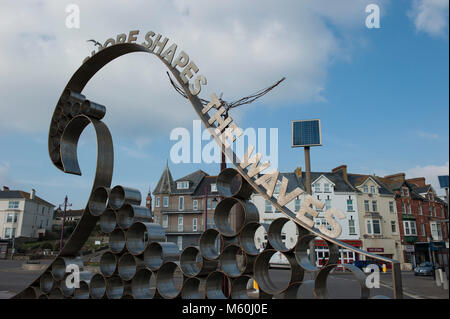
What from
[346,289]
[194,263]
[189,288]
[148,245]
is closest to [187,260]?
[194,263]

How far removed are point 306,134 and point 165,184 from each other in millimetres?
34145

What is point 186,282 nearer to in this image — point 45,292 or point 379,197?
point 45,292

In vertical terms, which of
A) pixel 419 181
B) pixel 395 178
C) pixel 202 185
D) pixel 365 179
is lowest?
pixel 365 179

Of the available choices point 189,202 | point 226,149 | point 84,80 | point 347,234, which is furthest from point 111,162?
point 189,202

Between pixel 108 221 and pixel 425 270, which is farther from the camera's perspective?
pixel 425 270

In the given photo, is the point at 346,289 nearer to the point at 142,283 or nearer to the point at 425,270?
the point at 425,270

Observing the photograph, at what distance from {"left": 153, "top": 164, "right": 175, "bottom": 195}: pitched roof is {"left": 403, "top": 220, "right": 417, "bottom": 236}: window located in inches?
1024

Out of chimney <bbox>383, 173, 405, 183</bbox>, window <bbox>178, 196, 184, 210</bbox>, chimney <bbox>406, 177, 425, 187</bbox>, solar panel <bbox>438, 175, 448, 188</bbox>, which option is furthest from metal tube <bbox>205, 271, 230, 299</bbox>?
chimney <bbox>406, 177, 425, 187</bbox>

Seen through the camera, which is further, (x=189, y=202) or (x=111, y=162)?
(x=189, y=202)

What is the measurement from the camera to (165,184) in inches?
1614

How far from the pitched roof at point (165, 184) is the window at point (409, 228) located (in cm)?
2600

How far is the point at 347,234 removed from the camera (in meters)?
33.3

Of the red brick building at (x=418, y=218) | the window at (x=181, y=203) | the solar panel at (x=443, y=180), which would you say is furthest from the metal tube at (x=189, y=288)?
the window at (x=181, y=203)
